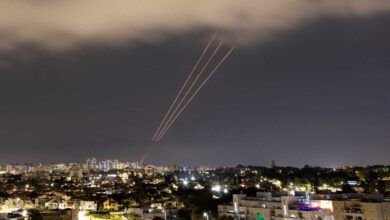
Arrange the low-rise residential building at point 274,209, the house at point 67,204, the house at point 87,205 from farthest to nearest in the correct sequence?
the house at point 87,205
the house at point 67,204
the low-rise residential building at point 274,209

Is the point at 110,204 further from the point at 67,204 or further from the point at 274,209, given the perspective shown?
the point at 274,209

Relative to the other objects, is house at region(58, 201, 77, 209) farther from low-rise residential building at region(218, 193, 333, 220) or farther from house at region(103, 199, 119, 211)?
low-rise residential building at region(218, 193, 333, 220)

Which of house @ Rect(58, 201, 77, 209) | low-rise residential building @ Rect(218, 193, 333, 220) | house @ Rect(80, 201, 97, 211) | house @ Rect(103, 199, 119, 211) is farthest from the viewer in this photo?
house @ Rect(80, 201, 97, 211)

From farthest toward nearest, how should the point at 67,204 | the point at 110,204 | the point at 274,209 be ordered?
the point at 67,204, the point at 110,204, the point at 274,209

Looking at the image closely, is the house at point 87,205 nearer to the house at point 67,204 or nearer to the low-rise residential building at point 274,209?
the house at point 67,204

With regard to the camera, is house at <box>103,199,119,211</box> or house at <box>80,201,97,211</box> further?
house at <box>80,201,97,211</box>

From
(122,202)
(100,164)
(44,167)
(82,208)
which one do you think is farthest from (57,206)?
(100,164)

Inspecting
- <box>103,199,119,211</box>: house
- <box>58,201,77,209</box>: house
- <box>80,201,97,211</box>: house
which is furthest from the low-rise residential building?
<box>58,201,77,209</box>: house

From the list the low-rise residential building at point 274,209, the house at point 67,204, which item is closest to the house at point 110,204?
the house at point 67,204

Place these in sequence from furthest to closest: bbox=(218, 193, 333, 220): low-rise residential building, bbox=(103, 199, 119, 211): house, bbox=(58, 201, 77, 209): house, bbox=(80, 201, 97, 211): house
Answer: bbox=(80, 201, 97, 211): house
bbox=(58, 201, 77, 209): house
bbox=(103, 199, 119, 211): house
bbox=(218, 193, 333, 220): low-rise residential building

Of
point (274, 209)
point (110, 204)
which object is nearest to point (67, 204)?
point (110, 204)

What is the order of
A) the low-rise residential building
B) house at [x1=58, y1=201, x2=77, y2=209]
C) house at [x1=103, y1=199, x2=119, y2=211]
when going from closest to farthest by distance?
the low-rise residential building, house at [x1=103, y1=199, x2=119, y2=211], house at [x1=58, y1=201, x2=77, y2=209]

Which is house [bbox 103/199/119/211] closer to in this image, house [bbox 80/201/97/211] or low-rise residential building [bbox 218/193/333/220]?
house [bbox 80/201/97/211]
